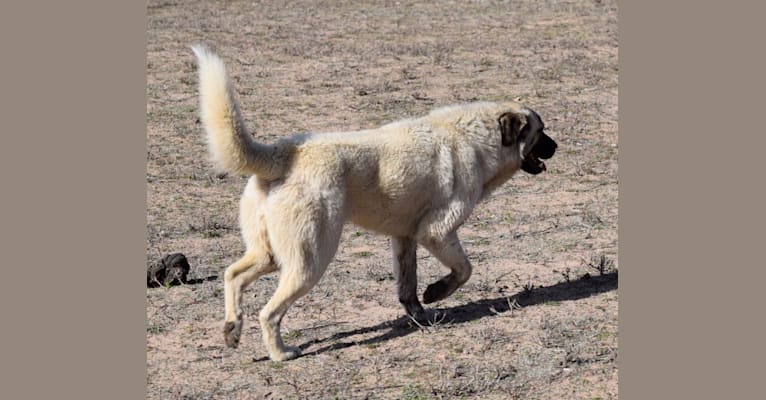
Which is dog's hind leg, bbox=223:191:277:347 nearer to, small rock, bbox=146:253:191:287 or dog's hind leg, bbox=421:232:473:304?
dog's hind leg, bbox=421:232:473:304

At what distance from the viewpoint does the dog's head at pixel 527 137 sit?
27.9ft

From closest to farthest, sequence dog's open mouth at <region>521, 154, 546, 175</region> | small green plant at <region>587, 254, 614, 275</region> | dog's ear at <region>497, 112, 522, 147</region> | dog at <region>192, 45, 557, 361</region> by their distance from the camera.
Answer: dog at <region>192, 45, 557, 361</region>
dog's ear at <region>497, 112, 522, 147</region>
dog's open mouth at <region>521, 154, 546, 175</region>
small green plant at <region>587, 254, 614, 275</region>

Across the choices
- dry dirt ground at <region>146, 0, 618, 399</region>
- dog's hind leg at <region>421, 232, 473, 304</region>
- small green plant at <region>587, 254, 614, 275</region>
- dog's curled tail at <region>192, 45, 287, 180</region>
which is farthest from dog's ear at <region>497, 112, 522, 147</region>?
dog's curled tail at <region>192, 45, 287, 180</region>

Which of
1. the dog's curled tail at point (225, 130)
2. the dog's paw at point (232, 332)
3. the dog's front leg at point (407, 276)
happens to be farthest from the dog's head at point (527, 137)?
the dog's paw at point (232, 332)

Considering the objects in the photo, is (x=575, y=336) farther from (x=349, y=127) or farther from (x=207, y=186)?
(x=349, y=127)

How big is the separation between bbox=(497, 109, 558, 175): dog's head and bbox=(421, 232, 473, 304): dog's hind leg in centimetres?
82

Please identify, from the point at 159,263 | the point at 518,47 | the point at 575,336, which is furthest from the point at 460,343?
the point at 518,47

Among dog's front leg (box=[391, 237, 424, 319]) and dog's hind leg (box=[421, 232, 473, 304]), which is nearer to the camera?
dog's hind leg (box=[421, 232, 473, 304])

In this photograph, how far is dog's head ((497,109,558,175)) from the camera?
27.9 ft

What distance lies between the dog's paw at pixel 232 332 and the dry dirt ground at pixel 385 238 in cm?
12

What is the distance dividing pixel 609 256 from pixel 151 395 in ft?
13.2

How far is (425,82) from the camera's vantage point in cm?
1530

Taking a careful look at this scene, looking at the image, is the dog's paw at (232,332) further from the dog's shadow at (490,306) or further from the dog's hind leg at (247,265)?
the dog's shadow at (490,306)

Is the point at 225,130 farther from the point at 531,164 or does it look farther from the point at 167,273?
the point at 531,164
